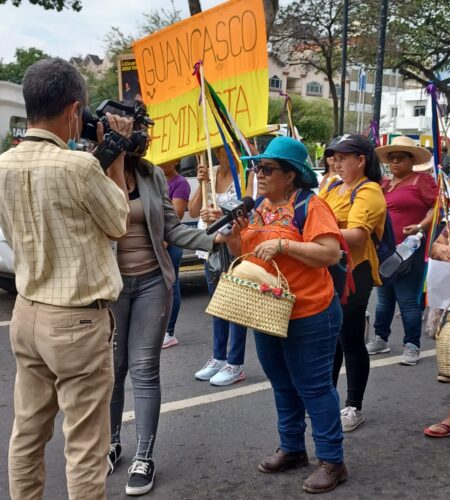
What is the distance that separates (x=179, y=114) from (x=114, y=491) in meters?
2.23

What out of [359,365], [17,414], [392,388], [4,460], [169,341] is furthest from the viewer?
[169,341]

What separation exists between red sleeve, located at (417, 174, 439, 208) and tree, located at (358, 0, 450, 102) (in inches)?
647

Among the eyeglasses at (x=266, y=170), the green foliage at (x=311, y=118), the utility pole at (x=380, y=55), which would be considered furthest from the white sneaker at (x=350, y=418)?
the green foliage at (x=311, y=118)

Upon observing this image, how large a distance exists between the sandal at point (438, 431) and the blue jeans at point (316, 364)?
0.86 metres

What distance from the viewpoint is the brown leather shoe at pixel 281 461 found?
11.1 feet

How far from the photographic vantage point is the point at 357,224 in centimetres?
365

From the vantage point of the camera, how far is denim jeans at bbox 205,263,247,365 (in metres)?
4.75

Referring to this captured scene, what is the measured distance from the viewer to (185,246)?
3.38m

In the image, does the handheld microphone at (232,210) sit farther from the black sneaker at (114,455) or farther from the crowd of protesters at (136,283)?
the black sneaker at (114,455)

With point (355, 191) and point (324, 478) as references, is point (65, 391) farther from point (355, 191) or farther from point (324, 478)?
point (355, 191)

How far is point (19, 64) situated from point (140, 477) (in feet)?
184

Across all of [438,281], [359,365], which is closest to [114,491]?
[359,365]

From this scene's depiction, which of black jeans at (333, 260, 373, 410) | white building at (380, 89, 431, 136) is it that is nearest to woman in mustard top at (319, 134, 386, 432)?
black jeans at (333, 260, 373, 410)

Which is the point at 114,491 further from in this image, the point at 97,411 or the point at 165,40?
the point at 165,40
